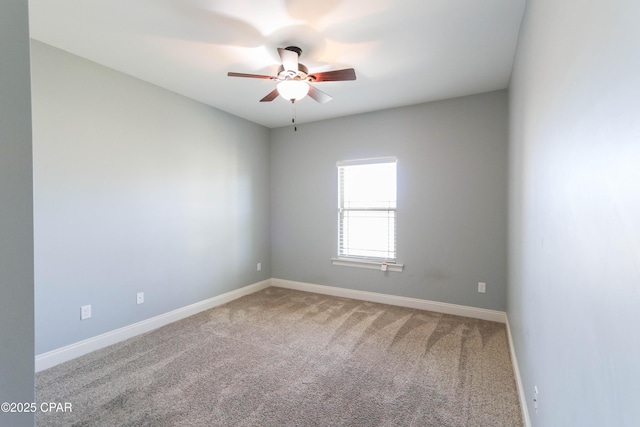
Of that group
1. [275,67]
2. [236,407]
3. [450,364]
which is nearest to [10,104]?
[236,407]

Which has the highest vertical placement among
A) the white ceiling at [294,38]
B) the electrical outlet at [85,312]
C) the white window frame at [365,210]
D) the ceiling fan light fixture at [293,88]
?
the white ceiling at [294,38]

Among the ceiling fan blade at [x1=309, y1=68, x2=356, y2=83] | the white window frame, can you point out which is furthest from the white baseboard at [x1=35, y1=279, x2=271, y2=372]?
the ceiling fan blade at [x1=309, y1=68, x2=356, y2=83]

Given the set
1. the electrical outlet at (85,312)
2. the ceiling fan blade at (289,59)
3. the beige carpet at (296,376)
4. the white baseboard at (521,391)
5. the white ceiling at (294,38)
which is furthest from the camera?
the electrical outlet at (85,312)

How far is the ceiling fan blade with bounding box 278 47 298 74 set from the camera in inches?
87.4

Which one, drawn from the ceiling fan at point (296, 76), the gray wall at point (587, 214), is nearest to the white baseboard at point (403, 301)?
the gray wall at point (587, 214)

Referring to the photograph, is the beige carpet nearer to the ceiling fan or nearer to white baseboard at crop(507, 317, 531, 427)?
white baseboard at crop(507, 317, 531, 427)

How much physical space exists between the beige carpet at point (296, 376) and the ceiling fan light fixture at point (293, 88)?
2.35 m

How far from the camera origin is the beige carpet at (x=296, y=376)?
1830 mm

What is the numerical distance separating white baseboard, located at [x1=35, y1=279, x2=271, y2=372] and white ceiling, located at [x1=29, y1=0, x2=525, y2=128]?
262 cm

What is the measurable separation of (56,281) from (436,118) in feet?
14.2

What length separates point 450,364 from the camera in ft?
7.95

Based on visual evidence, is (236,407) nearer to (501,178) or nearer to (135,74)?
(135,74)

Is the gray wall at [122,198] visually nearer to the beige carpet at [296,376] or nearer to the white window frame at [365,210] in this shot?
the beige carpet at [296,376]

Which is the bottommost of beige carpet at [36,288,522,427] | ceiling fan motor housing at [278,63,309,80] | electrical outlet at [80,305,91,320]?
beige carpet at [36,288,522,427]
